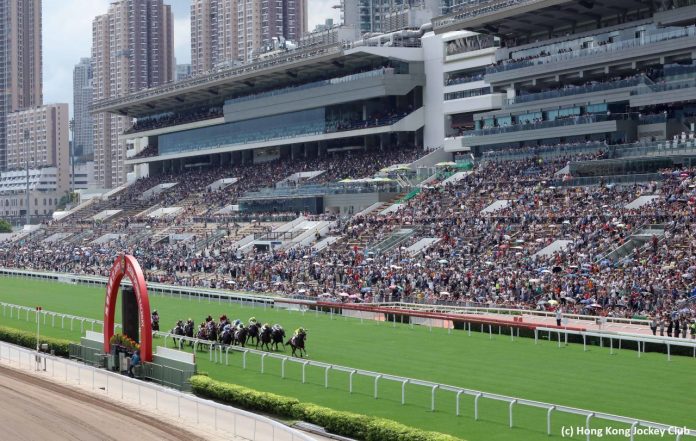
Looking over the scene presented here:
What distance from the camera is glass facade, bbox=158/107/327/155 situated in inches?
2851

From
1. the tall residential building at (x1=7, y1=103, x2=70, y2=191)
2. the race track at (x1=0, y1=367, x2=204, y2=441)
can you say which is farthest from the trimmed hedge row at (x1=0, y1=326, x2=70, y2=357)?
the tall residential building at (x1=7, y1=103, x2=70, y2=191)

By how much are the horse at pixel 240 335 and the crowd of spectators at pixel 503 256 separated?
35.0 ft

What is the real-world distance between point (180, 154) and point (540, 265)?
52.6 metres

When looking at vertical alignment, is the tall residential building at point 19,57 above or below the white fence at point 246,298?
above

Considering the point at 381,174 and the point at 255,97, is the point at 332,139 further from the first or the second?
the point at 381,174

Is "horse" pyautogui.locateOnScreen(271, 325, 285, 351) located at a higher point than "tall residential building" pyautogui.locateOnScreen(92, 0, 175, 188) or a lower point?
lower

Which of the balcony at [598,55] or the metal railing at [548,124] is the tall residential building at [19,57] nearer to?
the metal railing at [548,124]

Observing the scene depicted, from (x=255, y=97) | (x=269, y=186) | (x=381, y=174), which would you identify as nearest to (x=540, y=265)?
(x=381, y=174)

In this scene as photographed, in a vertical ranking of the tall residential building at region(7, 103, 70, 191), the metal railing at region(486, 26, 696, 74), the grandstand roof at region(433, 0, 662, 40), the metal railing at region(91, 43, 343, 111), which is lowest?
the metal railing at region(486, 26, 696, 74)

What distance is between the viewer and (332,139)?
72812 millimetres

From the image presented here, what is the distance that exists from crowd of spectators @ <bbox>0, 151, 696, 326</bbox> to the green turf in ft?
14.9

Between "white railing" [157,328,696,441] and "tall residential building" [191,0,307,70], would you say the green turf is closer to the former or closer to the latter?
"white railing" [157,328,696,441]

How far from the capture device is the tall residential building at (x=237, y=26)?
146 m

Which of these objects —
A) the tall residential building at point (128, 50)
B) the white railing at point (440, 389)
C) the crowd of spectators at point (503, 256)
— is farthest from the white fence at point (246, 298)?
the tall residential building at point (128, 50)
